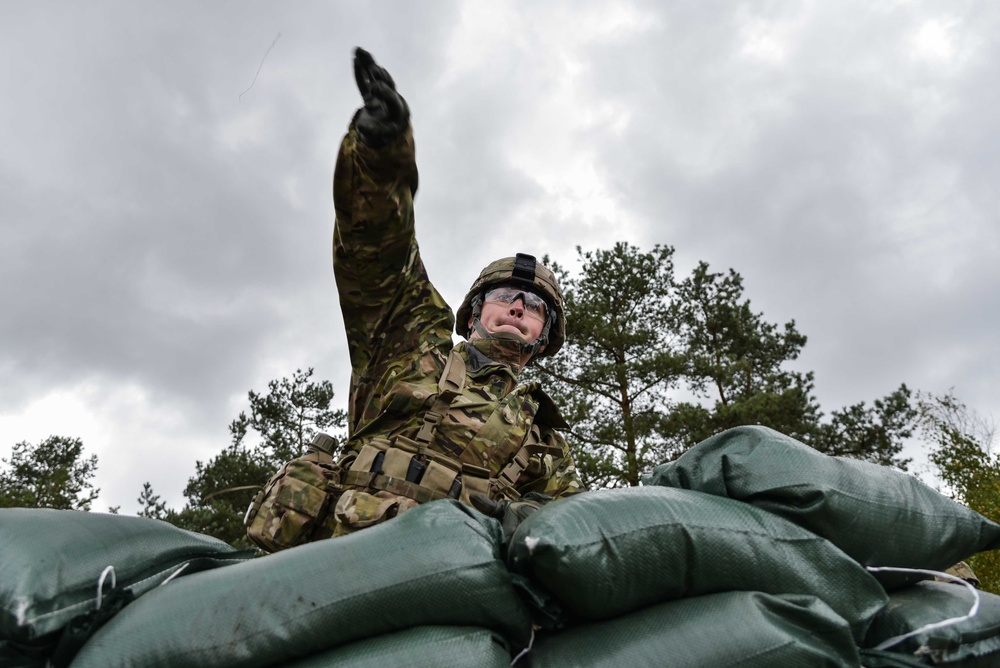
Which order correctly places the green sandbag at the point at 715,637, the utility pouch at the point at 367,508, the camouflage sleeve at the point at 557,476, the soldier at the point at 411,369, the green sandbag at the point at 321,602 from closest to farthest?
the green sandbag at the point at 321,602 < the green sandbag at the point at 715,637 < the soldier at the point at 411,369 < the utility pouch at the point at 367,508 < the camouflage sleeve at the point at 557,476

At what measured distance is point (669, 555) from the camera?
1.50 metres

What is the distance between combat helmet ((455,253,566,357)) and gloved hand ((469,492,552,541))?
0.91m

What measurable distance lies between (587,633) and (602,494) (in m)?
A: 0.29

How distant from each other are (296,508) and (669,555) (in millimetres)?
1384

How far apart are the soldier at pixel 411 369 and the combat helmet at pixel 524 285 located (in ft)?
0.04

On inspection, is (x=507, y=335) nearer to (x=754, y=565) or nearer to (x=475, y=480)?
(x=475, y=480)

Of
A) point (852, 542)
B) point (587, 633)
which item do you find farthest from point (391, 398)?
Result: point (852, 542)

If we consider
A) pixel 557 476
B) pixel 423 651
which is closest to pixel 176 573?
pixel 423 651

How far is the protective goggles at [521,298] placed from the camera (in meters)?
3.15

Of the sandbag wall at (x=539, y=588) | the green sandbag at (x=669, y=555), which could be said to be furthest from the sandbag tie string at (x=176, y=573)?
the green sandbag at (x=669, y=555)

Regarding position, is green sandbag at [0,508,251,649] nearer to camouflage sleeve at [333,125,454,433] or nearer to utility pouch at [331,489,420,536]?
utility pouch at [331,489,420,536]

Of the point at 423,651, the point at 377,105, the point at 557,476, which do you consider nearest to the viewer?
the point at 423,651

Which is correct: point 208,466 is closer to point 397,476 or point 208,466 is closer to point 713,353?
point 713,353

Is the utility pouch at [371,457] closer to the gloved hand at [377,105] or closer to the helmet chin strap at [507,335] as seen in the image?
the helmet chin strap at [507,335]
